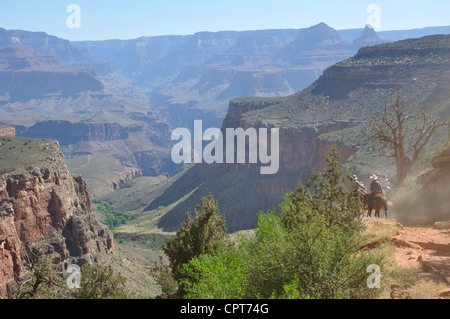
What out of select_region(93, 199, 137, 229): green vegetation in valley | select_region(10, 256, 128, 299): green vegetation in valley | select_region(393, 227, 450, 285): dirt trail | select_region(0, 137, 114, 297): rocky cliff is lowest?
select_region(93, 199, 137, 229): green vegetation in valley

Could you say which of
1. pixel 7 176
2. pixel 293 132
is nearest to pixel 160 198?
pixel 293 132

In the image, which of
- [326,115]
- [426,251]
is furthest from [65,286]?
[326,115]

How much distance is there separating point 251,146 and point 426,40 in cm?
4232

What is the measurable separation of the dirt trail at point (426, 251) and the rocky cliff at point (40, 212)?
35.6 meters

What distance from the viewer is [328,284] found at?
13516mm

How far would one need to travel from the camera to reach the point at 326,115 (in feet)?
287

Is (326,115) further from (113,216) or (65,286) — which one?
(65,286)

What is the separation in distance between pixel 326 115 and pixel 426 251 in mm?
70650

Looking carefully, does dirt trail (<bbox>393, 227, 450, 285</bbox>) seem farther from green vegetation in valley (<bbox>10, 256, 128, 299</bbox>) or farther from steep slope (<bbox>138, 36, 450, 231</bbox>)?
steep slope (<bbox>138, 36, 450, 231</bbox>)

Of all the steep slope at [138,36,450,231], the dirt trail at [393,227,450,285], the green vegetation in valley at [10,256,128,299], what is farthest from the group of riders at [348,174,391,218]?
the steep slope at [138,36,450,231]

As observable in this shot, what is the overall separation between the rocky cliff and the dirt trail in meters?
35.6

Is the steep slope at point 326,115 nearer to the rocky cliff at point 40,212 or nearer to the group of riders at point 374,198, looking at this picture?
the rocky cliff at point 40,212

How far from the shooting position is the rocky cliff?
140ft
